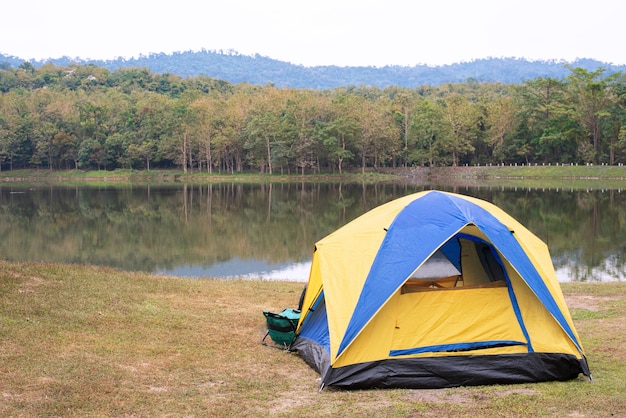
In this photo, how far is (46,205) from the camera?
1697 inches

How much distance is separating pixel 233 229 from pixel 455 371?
23.4 metres

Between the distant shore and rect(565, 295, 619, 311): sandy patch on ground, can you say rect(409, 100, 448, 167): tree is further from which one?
rect(565, 295, 619, 311): sandy patch on ground

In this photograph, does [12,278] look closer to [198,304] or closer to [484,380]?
[198,304]

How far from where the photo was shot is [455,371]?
748cm

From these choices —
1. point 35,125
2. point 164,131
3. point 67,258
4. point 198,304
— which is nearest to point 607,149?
point 164,131

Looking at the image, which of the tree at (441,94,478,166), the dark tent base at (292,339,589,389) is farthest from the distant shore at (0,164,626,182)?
the dark tent base at (292,339,589,389)

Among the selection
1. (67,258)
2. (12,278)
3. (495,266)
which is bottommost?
(67,258)

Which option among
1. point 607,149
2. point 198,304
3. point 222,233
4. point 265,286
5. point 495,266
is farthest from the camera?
point 607,149

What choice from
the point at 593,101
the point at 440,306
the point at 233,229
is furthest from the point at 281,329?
the point at 593,101

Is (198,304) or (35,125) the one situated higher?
(35,125)

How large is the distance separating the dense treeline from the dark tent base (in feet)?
203

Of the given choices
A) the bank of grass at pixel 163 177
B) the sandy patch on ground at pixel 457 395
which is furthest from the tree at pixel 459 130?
the sandy patch on ground at pixel 457 395

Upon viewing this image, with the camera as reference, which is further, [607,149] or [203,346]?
[607,149]

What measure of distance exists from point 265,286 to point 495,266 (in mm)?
7464
